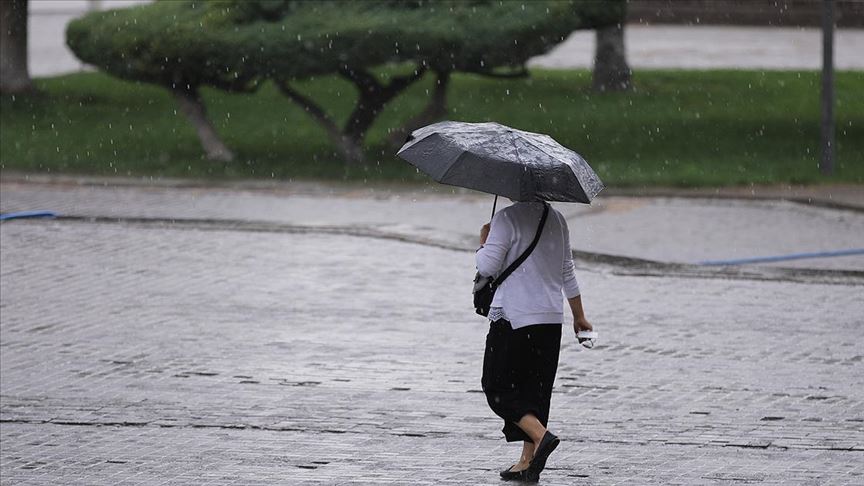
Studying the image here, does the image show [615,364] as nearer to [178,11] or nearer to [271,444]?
[271,444]

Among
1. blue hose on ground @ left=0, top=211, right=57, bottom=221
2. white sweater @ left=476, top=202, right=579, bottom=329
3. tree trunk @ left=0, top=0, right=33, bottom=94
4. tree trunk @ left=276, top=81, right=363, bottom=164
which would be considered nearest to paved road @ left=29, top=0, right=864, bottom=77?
tree trunk @ left=0, top=0, right=33, bottom=94

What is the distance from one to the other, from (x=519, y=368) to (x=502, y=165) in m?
0.98

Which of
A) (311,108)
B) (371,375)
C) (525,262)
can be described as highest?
(525,262)

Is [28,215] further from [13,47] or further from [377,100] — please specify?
[13,47]

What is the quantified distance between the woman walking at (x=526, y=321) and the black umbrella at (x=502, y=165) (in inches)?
10.2

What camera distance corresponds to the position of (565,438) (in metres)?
7.95

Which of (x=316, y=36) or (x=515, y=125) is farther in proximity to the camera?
(x=515, y=125)

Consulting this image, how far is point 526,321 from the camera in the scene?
709 centimetres

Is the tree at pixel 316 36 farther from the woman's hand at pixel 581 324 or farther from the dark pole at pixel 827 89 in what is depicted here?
the woman's hand at pixel 581 324

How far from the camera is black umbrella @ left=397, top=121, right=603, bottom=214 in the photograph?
6.84 m

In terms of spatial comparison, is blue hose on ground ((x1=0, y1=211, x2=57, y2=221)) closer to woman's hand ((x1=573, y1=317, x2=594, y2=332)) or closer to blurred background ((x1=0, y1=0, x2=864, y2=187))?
blurred background ((x1=0, y1=0, x2=864, y2=187))

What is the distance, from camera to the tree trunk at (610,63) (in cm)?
2408

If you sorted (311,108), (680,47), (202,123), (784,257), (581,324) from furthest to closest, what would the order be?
(680,47) → (202,123) → (311,108) → (784,257) → (581,324)

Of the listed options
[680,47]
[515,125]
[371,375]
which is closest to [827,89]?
[515,125]
